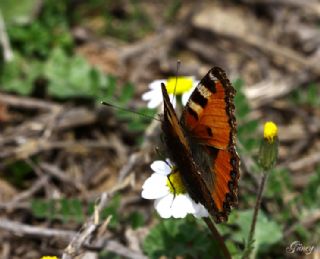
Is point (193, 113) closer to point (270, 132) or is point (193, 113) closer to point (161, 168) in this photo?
point (161, 168)

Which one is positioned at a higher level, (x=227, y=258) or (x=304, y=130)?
(x=304, y=130)

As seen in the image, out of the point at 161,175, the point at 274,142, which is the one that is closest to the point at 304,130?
A: the point at 274,142

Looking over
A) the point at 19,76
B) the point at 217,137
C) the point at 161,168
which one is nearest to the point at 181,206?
the point at 161,168

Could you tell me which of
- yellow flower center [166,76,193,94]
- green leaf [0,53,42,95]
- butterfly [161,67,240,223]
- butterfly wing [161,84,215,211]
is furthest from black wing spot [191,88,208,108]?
green leaf [0,53,42,95]

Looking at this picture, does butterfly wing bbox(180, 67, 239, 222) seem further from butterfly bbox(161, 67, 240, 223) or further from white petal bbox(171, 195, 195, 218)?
white petal bbox(171, 195, 195, 218)

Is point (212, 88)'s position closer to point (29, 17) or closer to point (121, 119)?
point (121, 119)

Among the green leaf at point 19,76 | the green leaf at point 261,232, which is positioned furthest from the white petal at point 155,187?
the green leaf at point 19,76

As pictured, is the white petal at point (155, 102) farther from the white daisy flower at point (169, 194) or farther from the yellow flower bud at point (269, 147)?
the yellow flower bud at point (269, 147)
